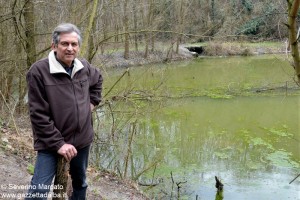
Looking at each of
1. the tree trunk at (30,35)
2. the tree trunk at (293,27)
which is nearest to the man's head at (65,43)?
the tree trunk at (293,27)

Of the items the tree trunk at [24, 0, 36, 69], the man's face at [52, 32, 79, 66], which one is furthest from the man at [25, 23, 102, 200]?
the tree trunk at [24, 0, 36, 69]

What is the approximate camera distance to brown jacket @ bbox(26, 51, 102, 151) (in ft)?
7.84

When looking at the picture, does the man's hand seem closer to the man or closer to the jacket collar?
the man

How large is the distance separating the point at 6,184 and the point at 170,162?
4.05m

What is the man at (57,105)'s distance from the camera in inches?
94.3

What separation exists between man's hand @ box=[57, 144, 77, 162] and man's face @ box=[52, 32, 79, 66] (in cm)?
56

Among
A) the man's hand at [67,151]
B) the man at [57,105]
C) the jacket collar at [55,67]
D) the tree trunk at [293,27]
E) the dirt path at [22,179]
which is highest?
the tree trunk at [293,27]

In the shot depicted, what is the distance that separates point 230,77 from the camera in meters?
18.2

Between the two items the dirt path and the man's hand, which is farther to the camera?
the dirt path

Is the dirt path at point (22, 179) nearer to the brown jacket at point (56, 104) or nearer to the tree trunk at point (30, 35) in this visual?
the brown jacket at point (56, 104)

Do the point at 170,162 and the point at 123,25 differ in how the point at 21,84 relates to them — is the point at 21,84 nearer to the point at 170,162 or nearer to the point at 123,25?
the point at 123,25

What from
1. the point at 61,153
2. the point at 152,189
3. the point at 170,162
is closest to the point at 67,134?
the point at 61,153

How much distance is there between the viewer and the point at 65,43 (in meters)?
2.46

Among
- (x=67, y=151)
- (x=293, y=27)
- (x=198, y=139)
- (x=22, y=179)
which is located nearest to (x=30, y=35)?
(x=22, y=179)
